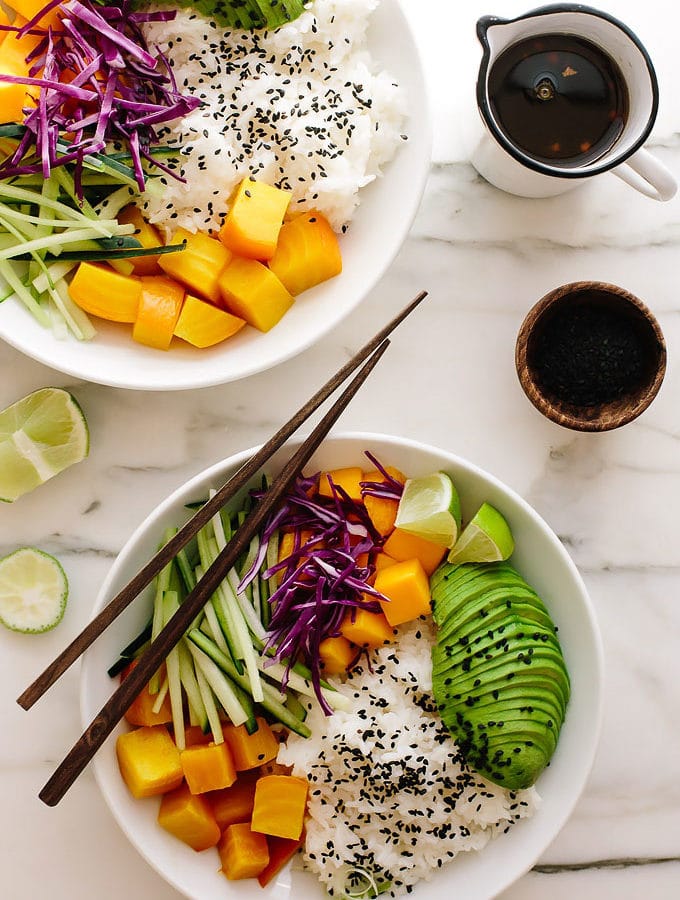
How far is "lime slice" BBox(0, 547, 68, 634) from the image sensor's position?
191 cm

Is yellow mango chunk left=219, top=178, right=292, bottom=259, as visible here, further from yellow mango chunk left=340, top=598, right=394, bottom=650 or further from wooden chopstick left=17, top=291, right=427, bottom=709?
yellow mango chunk left=340, top=598, right=394, bottom=650

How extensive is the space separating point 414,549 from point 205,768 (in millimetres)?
618

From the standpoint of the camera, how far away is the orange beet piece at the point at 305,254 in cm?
176

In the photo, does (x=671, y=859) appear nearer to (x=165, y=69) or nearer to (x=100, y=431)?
(x=100, y=431)

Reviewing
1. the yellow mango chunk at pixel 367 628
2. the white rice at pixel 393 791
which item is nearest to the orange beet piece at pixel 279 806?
the white rice at pixel 393 791

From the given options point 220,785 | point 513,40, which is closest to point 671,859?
point 220,785

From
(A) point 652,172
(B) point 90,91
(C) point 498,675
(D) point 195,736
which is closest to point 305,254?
(B) point 90,91

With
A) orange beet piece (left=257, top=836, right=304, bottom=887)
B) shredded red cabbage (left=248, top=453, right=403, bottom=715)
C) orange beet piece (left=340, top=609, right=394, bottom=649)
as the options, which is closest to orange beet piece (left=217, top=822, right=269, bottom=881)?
→ orange beet piece (left=257, top=836, right=304, bottom=887)

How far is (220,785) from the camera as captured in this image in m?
1.74

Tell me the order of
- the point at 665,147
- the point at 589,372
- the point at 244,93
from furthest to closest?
1. the point at 665,147
2. the point at 589,372
3. the point at 244,93

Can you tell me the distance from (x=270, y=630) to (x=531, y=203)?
1171 millimetres

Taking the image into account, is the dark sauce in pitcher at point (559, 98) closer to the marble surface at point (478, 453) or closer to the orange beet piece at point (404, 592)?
the marble surface at point (478, 453)

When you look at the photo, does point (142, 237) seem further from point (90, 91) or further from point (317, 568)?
point (317, 568)

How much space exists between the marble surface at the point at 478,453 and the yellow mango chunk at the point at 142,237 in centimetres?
33
